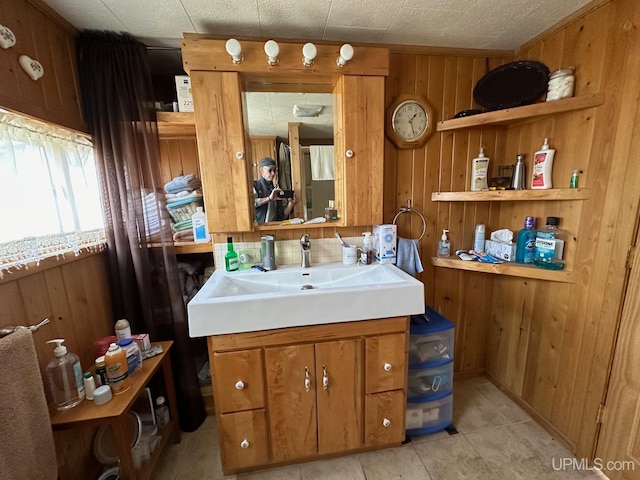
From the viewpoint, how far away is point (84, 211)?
3.85 feet

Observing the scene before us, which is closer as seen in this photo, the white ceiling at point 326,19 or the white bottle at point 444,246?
the white ceiling at point 326,19

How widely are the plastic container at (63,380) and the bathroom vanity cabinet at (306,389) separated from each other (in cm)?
48

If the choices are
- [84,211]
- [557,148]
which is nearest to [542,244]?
[557,148]

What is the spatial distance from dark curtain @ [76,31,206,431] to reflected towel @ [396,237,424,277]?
1.23 meters

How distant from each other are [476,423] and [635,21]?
1929mm

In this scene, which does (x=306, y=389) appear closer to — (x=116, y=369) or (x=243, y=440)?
(x=243, y=440)

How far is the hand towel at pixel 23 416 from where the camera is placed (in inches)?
27.1

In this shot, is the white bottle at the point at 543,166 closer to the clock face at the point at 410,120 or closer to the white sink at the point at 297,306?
the clock face at the point at 410,120

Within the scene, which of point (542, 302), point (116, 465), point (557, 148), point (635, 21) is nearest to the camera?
point (635, 21)

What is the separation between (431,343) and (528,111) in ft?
4.05

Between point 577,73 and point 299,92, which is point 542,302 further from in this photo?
point 299,92

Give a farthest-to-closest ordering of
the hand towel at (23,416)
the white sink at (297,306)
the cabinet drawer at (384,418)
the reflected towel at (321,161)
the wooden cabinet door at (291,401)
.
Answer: the reflected towel at (321,161) → the cabinet drawer at (384,418) → the wooden cabinet door at (291,401) → the white sink at (297,306) → the hand towel at (23,416)

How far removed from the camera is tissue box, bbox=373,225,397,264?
139 centimetres

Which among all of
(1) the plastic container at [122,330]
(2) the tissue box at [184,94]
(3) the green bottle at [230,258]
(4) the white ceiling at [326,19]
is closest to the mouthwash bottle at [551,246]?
(4) the white ceiling at [326,19]
